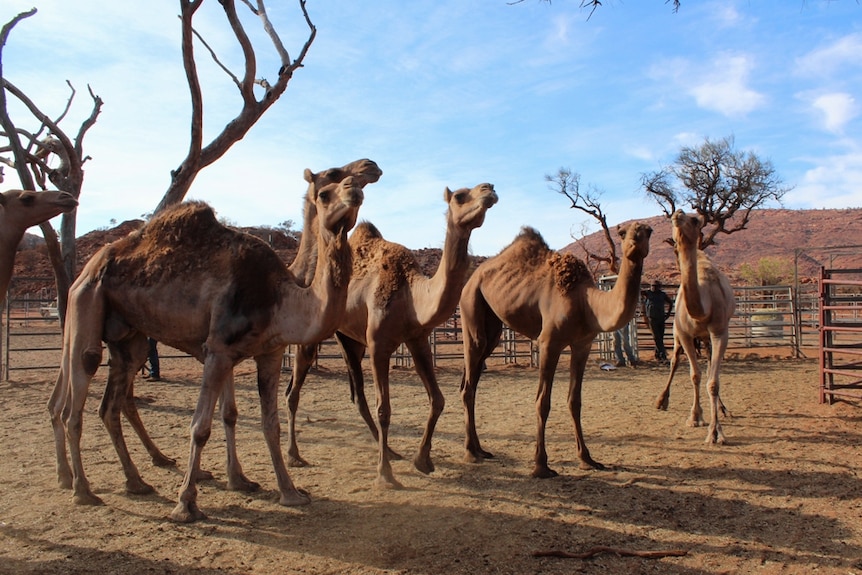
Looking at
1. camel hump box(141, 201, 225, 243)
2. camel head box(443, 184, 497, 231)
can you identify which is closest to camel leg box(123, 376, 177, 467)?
camel hump box(141, 201, 225, 243)

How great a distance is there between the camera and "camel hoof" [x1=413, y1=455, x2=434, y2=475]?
19.6 ft

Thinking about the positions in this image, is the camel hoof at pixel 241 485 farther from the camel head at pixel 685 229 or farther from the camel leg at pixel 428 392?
the camel head at pixel 685 229

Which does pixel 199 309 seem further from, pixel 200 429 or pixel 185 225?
pixel 200 429

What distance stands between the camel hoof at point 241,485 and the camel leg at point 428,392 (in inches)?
59.1

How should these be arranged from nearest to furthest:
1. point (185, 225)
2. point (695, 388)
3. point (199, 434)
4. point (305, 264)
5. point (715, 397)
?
point (199, 434), point (185, 225), point (305, 264), point (715, 397), point (695, 388)

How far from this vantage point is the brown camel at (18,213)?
16.1ft

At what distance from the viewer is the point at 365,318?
6.11 m

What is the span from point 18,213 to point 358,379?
340 centimetres

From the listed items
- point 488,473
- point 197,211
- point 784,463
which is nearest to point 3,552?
point 197,211

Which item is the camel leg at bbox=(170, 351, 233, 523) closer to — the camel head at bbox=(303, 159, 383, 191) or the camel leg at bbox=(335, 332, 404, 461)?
the camel head at bbox=(303, 159, 383, 191)

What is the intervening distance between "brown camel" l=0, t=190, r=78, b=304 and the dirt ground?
76.4 inches

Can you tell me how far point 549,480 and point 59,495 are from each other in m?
4.17

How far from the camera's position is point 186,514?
15.3ft

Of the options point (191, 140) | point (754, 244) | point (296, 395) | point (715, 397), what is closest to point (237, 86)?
point (191, 140)
